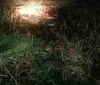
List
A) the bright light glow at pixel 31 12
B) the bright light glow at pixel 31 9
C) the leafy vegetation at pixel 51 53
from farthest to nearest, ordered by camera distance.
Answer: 1. the bright light glow at pixel 31 9
2. the bright light glow at pixel 31 12
3. the leafy vegetation at pixel 51 53

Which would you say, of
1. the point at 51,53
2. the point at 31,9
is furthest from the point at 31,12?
the point at 51,53

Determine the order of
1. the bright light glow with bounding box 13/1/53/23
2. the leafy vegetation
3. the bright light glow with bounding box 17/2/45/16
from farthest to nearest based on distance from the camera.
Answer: the bright light glow with bounding box 17/2/45/16
the bright light glow with bounding box 13/1/53/23
the leafy vegetation

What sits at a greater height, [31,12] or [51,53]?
[31,12]

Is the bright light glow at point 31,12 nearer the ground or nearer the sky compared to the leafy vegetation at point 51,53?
nearer the sky

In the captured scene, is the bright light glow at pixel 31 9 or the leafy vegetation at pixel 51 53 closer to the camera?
the leafy vegetation at pixel 51 53

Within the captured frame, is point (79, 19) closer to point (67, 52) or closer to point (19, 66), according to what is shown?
point (67, 52)

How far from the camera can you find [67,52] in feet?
12.1

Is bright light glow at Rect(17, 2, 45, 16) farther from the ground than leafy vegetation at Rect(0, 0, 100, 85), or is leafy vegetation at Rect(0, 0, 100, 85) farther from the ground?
bright light glow at Rect(17, 2, 45, 16)

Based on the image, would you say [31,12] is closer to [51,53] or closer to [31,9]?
[31,9]

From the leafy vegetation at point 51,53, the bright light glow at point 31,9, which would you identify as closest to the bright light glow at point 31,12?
the bright light glow at point 31,9

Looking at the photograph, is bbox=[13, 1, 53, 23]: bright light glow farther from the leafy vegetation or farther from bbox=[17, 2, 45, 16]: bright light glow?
the leafy vegetation

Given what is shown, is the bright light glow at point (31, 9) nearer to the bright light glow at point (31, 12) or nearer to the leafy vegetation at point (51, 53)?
the bright light glow at point (31, 12)

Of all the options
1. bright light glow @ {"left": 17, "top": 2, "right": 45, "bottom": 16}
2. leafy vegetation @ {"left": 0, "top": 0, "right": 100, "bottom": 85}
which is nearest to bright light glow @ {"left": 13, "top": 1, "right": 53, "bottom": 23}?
bright light glow @ {"left": 17, "top": 2, "right": 45, "bottom": 16}

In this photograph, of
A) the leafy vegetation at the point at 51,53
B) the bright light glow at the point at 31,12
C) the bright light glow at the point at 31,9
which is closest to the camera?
the leafy vegetation at the point at 51,53
